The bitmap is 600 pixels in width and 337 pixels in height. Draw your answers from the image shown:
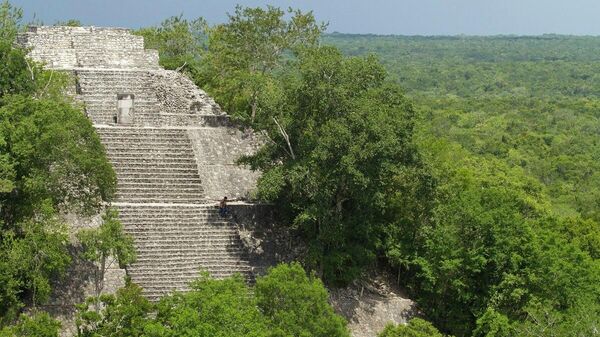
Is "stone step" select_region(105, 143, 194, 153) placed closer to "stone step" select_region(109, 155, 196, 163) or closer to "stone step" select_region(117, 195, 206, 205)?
"stone step" select_region(109, 155, 196, 163)

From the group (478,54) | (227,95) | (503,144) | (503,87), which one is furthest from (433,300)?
(478,54)

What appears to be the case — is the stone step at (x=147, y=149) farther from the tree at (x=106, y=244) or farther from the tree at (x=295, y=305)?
the tree at (x=295, y=305)

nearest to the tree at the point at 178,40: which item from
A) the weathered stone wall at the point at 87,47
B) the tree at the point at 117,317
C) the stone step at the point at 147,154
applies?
the weathered stone wall at the point at 87,47

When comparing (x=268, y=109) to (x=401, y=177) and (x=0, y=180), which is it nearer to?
(x=401, y=177)

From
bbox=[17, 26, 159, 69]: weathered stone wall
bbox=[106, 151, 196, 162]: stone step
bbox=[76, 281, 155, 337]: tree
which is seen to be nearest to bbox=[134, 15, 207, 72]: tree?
bbox=[17, 26, 159, 69]: weathered stone wall

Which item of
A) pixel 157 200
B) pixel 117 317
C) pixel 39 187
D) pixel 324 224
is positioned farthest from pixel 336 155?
pixel 39 187

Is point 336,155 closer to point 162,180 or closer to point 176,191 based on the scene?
point 176,191

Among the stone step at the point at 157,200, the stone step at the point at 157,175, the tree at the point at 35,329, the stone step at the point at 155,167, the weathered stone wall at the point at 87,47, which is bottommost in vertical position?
the tree at the point at 35,329
